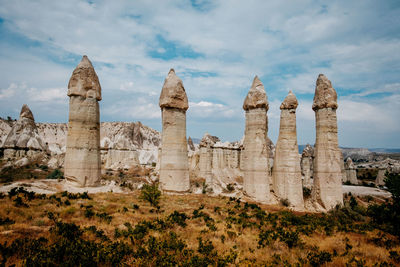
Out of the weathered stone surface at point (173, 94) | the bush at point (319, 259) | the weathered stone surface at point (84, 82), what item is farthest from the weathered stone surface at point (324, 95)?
the weathered stone surface at point (84, 82)

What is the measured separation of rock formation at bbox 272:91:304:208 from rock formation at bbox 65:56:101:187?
38.3 ft

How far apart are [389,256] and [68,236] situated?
305 inches

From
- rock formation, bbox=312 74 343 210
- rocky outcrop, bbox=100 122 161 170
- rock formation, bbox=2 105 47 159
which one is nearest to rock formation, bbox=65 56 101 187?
rock formation, bbox=312 74 343 210

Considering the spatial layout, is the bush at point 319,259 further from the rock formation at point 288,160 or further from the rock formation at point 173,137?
the rock formation at point 288,160

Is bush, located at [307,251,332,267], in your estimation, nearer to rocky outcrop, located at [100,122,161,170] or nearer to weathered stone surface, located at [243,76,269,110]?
weathered stone surface, located at [243,76,269,110]

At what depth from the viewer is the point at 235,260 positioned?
5.94 m

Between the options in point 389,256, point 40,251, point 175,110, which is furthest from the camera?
point 175,110

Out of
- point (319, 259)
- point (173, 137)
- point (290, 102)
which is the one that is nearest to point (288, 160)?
point (290, 102)

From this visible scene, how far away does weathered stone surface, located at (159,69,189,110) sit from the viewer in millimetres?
16219

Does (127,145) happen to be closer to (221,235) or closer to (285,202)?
(285,202)

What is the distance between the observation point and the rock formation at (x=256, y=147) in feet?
55.4

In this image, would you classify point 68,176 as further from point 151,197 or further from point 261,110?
point 261,110

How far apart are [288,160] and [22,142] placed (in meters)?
41.4

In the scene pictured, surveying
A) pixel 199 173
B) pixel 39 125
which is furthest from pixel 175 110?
pixel 39 125
